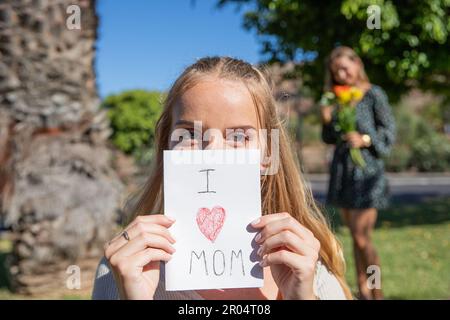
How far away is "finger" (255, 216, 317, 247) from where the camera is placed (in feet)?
3.66

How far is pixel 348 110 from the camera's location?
152 inches

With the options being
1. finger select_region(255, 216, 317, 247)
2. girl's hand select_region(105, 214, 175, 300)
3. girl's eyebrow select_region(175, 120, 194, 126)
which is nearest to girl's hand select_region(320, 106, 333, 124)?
girl's eyebrow select_region(175, 120, 194, 126)

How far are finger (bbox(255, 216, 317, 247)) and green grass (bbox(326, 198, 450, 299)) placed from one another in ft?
11.0

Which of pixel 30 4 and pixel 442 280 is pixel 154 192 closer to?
pixel 30 4

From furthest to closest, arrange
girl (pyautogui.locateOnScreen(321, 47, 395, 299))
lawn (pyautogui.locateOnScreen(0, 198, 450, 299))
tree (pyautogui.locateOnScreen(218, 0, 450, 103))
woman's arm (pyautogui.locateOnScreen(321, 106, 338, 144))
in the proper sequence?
tree (pyautogui.locateOnScreen(218, 0, 450, 103)) → lawn (pyautogui.locateOnScreen(0, 198, 450, 299)) → woman's arm (pyautogui.locateOnScreen(321, 106, 338, 144)) → girl (pyautogui.locateOnScreen(321, 47, 395, 299))

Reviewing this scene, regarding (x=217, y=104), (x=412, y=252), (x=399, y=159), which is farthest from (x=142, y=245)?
(x=399, y=159)

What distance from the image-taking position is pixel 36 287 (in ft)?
13.4

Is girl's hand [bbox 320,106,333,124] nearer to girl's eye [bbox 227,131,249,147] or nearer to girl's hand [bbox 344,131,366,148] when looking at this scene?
girl's hand [bbox 344,131,366,148]

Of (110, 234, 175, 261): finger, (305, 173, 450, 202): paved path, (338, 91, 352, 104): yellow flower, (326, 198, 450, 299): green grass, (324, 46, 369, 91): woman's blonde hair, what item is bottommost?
(326, 198, 450, 299): green grass

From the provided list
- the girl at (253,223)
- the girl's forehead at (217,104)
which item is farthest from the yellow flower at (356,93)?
the girl's forehead at (217,104)

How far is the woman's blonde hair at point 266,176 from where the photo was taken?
1.42m

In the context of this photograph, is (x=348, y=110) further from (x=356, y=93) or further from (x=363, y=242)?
(x=363, y=242)

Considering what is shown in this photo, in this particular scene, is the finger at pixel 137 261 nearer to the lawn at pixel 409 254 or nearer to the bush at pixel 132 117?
the lawn at pixel 409 254

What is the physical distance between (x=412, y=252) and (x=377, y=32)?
293 cm
